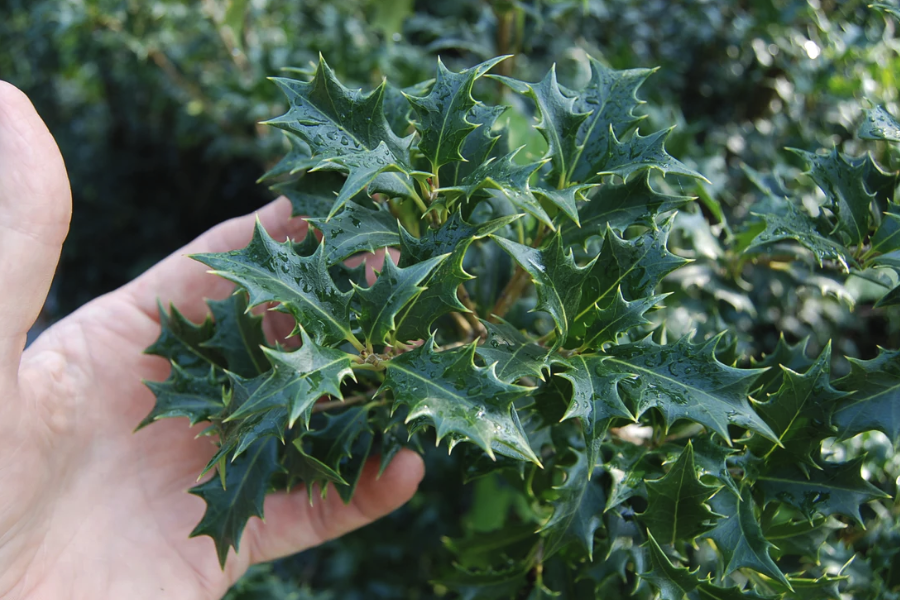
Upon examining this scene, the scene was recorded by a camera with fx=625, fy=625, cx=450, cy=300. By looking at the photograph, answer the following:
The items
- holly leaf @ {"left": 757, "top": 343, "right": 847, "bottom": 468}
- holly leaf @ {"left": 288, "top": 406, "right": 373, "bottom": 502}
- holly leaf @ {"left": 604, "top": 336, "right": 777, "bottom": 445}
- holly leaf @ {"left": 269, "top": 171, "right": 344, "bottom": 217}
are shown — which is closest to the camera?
holly leaf @ {"left": 604, "top": 336, "right": 777, "bottom": 445}

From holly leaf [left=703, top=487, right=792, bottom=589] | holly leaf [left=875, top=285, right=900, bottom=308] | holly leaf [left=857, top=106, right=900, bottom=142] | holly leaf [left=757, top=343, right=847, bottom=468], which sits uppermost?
holly leaf [left=857, top=106, right=900, bottom=142]

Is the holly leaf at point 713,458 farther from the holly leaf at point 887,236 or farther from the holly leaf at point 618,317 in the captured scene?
the holly leaf at point 887,236

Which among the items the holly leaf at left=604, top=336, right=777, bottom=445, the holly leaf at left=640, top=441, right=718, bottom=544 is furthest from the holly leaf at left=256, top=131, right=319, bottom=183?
the holly leaf at left=640, top=441, right=718, bottom=544

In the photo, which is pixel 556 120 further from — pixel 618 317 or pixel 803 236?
pixel 803 236

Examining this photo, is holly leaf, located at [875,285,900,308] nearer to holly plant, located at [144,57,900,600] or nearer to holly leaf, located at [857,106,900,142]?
holly plant, located at [144,57,900,600]

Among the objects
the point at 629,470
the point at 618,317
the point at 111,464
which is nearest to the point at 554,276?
the point at 618,317
